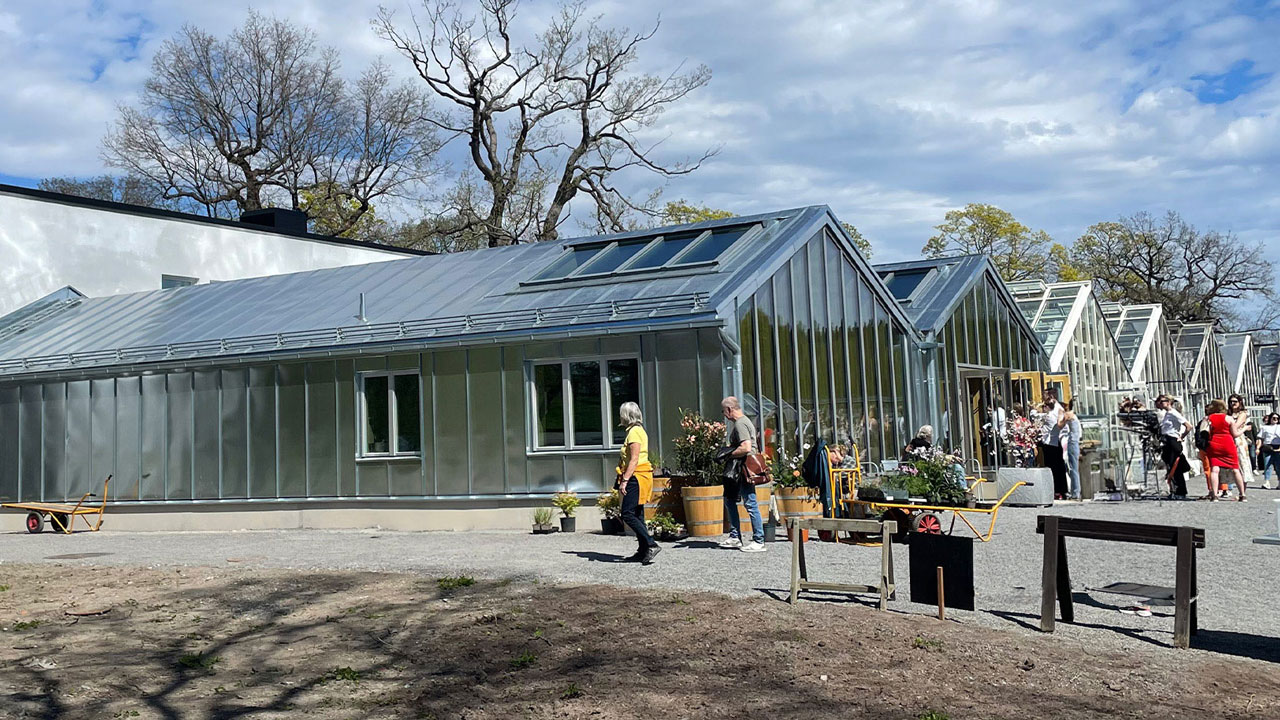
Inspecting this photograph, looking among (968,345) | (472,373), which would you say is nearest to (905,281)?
(968,345)

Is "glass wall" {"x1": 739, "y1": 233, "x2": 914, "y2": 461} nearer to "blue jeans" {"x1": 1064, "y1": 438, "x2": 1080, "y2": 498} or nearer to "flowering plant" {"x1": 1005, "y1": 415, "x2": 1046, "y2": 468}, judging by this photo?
"flowering plant" {"x1": 1005, "y1": 415, "x2": 1046, "y2": 468}

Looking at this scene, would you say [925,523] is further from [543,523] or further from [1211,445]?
[1211,445]

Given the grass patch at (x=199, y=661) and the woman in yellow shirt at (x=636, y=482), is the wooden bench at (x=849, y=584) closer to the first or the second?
the woman in yellow shirt at (x=636, y=482)

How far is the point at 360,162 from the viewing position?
4253 centimetres

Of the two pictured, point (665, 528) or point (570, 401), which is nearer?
point (665, 528)

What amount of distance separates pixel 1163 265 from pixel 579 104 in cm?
3754

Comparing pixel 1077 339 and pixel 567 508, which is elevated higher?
pixel 1077 339

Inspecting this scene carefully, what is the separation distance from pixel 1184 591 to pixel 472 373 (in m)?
11.6

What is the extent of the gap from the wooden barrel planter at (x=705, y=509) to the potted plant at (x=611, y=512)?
109 cm

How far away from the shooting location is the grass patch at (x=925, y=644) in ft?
26.1

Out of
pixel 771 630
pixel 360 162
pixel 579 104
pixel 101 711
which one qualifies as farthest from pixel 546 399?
pixel 360 162

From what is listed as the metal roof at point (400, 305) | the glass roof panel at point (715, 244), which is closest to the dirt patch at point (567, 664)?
the metal roof at point (400, 305)

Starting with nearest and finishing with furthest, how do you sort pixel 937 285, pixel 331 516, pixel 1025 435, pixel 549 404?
pixel 549 404, pixel 331 516, pixel 1025 435, pixel 937 285

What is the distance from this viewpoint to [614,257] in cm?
2009
